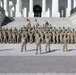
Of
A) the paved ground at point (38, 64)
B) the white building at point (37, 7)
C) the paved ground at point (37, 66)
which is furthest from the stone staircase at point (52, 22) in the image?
the paved ground at point (37, 66)

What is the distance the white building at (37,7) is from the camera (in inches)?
2269

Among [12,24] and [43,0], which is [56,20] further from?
[43,0]

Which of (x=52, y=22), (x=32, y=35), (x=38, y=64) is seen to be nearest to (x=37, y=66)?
(x=38, y=64)

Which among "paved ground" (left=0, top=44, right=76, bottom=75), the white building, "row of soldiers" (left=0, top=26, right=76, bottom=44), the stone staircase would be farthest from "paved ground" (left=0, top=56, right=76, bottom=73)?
the white building

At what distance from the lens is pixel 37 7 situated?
6456cm

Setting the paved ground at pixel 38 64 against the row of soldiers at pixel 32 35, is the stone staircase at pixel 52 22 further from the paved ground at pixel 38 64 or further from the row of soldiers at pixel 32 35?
the paved ground at pixel 38 64

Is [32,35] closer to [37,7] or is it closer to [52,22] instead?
[52,22]

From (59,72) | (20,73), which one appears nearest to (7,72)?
(20,73)

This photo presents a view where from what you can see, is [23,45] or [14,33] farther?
[14,33]

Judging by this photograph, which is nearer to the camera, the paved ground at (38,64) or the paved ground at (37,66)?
the paved ground at (38,64)

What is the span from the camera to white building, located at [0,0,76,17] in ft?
189

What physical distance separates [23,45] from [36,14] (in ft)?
142

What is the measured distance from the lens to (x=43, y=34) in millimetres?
26797

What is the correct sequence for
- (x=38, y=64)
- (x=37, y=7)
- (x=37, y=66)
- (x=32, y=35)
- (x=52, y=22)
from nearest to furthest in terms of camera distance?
(x=37, y=66), (x=38, y=64), (x=32, y=35), (x=52, y=22), (x=37, y=7)
